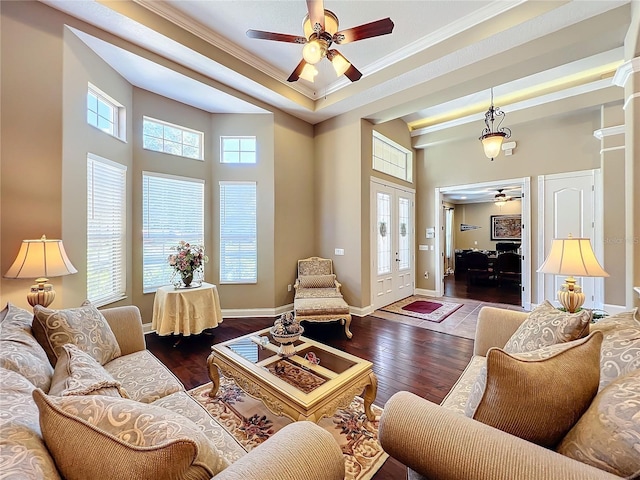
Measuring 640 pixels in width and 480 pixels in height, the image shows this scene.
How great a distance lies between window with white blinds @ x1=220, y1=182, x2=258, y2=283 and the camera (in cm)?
458

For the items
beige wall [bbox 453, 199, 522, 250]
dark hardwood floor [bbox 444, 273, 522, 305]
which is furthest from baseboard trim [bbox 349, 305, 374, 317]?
beige wall [bbox 453, 199, 522, 250]

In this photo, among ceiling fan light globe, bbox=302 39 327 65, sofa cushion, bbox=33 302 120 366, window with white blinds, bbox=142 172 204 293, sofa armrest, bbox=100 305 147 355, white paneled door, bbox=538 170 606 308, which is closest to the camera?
sofa cushion, bbox=33 302 120 366

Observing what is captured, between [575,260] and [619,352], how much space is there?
48.1 inches

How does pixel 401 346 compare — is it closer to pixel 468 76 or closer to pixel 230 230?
pixel 230 230

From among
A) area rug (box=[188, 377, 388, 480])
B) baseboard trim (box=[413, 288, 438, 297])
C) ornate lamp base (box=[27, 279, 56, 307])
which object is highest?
ornate lamp base (box=[27, 279, 56, 307])

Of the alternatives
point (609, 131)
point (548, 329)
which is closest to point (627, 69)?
point (609, 131)

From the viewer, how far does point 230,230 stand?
4.60 m

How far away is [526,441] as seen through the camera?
88cm

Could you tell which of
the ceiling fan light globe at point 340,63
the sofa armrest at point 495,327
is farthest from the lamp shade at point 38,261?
the sofa armrest at point 495,327

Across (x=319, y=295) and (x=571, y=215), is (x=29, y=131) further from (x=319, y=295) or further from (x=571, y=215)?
(x=571, y=215)

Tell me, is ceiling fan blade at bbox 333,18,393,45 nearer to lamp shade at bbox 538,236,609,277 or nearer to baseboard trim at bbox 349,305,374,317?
lamp shade at bbox 538,236,609,277

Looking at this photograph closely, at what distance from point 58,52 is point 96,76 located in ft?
1.60

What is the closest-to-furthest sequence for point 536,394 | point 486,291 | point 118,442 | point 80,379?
1. point 118,442
2. point 536,394
3. point 80,379
4. point 486,291

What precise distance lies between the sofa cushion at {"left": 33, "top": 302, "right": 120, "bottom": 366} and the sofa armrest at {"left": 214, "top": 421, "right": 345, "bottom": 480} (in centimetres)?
151
